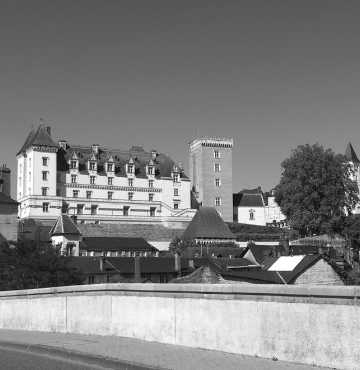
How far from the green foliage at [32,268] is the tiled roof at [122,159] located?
74882mm

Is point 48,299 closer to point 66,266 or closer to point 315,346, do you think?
point 315,346

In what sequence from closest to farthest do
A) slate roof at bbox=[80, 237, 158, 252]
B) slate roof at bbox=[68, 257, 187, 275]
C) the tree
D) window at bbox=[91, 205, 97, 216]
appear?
slate roof at bbox=[68, 257, 187, 275]
the tree
slate roof at bbox=[80, 237, 158, 252]
window at bbox=[91, 205, 97, 216]

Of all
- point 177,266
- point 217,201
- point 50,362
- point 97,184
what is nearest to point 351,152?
point 217,201

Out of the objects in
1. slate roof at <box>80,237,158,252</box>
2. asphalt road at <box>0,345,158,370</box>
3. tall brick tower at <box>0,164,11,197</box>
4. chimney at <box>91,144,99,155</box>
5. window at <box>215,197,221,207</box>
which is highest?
chimney at <box>91,144,99,155</box>

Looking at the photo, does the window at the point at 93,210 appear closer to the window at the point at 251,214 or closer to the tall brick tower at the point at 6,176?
the tall brick tower at the point at 6,176

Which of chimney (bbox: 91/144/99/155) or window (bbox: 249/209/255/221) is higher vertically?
chimney (bbox: 91/144/99/155)

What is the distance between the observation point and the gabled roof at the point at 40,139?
101 metres

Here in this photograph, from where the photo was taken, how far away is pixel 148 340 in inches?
454

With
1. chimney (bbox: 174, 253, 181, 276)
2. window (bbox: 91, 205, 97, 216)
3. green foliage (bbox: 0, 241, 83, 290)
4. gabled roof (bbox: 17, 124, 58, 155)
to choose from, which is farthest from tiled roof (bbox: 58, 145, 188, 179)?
green foliage (bbox: 0, 241, 83, 290)

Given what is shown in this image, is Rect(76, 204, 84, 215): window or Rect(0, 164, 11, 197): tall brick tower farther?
Rect(0, 164, 11, 197): tall brick tower

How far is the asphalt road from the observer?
9.89 meters

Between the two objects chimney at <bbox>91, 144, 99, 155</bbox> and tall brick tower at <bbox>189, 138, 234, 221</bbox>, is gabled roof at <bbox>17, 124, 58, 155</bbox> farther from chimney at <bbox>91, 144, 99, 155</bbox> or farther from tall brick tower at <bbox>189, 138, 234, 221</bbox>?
tall brick tower at <bbox>189, 138, 234, 221</bbox>

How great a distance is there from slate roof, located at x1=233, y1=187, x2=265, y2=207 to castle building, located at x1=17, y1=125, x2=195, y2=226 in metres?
16.8

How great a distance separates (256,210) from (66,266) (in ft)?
315
